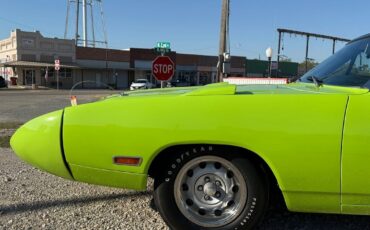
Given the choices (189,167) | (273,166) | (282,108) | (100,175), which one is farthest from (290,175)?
(100,175)

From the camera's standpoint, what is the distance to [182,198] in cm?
337

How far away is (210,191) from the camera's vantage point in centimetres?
334

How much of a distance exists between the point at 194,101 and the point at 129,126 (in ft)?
1.69

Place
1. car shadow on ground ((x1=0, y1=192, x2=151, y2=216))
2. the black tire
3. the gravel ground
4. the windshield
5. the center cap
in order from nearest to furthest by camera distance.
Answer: the black tire
the center cap
the windshield
the gravel ground
car shadow on ground ((x1=0, y1=192, x2=151, y2=216))

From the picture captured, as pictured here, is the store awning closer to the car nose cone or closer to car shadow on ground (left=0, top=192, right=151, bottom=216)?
car shadow on ground (left=0, top=192, right=151, bottom=216)

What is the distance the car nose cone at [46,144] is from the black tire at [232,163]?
31.1 inches

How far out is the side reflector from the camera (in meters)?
3.26

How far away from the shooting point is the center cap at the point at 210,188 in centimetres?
333

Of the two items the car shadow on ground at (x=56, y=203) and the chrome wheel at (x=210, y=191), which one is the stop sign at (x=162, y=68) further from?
the chrome wheel at (x=210, y=191)

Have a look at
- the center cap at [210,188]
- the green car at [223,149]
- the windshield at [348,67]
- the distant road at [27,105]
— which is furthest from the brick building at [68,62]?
the center cap at [210,188]

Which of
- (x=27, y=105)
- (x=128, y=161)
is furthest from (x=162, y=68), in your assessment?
(x=27, y=105)

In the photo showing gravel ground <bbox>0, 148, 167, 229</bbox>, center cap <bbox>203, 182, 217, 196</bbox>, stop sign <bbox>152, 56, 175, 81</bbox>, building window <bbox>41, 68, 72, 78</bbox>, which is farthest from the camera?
building window <bbox>41, 68, 72, 78</bbox>

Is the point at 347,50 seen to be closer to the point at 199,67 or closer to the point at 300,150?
the point at 300,150

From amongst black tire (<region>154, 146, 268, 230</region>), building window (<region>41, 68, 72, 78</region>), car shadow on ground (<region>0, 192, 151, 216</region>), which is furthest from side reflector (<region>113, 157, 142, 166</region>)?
building window (<region>41, 68, 72, 78</region>)
